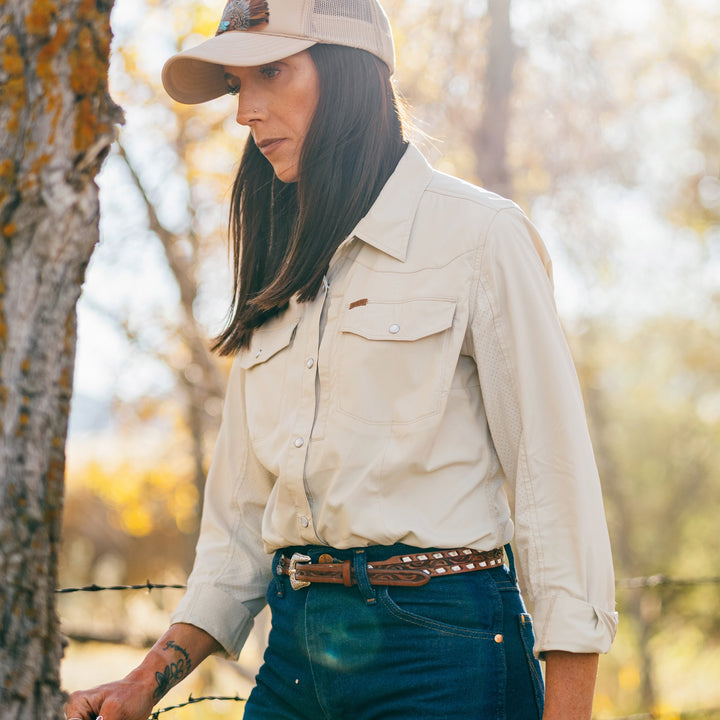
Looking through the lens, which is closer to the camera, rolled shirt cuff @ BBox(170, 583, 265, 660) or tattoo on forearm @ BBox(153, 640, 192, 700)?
tattoo on forearm @ BBox(153, 640, 192, 700)

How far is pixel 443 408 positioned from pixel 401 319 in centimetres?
18

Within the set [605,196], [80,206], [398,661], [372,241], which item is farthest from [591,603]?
[605,196]

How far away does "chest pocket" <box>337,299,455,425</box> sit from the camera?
5.03 feet

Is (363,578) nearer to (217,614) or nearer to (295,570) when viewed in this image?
(295,570)

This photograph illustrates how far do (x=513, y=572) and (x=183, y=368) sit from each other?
6.97 m

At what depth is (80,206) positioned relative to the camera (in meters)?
1.20

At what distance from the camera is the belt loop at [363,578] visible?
4.85 feet

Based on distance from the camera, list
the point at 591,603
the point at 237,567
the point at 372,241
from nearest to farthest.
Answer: the point at 591,603 < the point at 372,241 < the point at 237,567

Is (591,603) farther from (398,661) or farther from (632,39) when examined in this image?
(632,39)

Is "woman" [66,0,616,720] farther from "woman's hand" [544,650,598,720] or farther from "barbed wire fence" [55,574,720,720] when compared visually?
"barbed wire fence" [55,574,720,720]

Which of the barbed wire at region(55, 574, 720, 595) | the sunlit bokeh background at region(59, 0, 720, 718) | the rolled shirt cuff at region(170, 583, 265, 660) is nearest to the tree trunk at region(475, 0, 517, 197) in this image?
the sunlit bokeh background at region(59, 0, 720, 718)

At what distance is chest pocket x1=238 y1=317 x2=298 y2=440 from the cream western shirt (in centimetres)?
1

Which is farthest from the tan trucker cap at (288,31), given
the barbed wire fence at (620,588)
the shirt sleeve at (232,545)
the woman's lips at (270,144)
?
the barbed wire fence at (620,588)

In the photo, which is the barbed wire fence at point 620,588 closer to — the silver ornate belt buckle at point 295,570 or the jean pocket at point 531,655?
the silver ornate belt buckle at point 295,570
